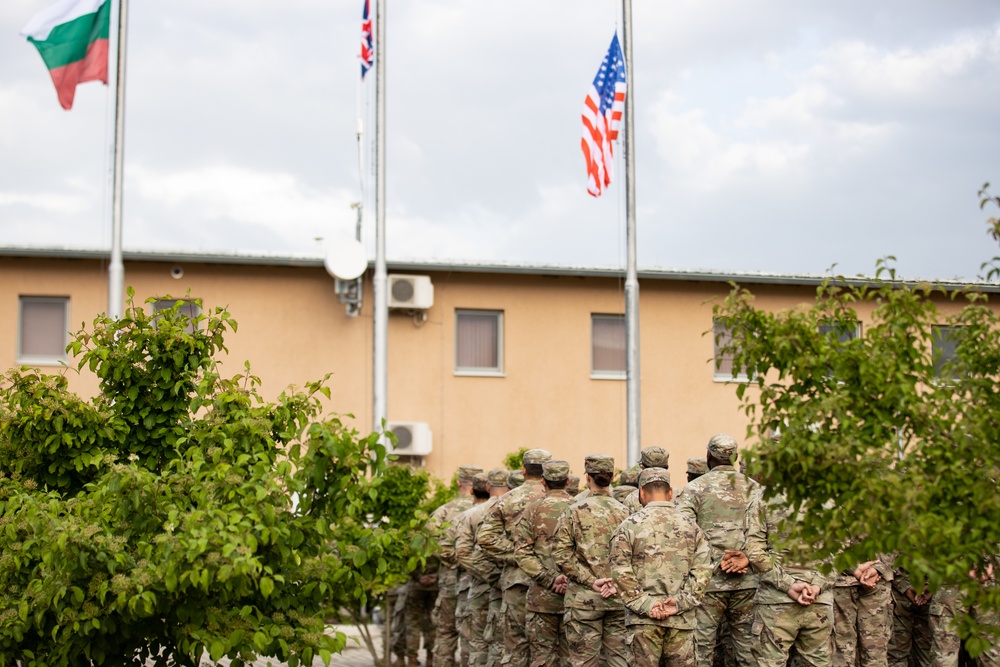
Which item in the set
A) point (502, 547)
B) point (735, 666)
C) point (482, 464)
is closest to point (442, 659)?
point (502, 547)

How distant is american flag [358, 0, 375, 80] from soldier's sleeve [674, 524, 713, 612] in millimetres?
12797

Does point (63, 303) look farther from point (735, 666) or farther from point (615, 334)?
point (735, 666)

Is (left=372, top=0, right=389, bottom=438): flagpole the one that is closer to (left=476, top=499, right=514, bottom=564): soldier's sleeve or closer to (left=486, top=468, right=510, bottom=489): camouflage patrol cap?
(left=486, top=468, right=510, bottom=489): camouflage patrol cap

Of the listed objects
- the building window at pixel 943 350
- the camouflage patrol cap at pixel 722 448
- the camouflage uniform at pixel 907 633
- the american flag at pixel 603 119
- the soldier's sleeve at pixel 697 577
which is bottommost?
the camouflage uniform at pixel 907 633

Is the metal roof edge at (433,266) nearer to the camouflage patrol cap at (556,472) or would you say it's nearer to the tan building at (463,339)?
the tan building at (463,339)

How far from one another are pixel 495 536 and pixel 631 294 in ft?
27.4

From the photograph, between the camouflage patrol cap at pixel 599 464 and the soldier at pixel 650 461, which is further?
the soldier at pixel 650 461

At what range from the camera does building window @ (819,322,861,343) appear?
5.75m

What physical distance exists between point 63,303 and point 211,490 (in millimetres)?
17435

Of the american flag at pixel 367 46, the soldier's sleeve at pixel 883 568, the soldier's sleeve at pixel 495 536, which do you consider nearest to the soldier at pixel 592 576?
the soldier's sleeve at pixel 495 536

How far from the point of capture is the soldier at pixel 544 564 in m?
10.9

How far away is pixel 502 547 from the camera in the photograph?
1177 cm

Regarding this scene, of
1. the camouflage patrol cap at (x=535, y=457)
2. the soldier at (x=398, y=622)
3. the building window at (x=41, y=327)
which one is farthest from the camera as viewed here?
the building window at (x=41, y=327)

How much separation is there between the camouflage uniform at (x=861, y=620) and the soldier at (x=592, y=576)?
6.33 ft
